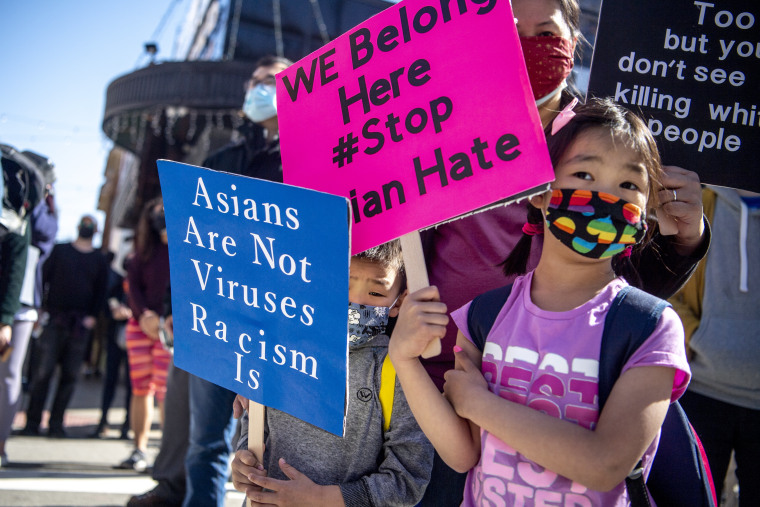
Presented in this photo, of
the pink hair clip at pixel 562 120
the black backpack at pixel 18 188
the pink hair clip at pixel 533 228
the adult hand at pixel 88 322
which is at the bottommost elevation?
the pink hair clip at pixel 533 228

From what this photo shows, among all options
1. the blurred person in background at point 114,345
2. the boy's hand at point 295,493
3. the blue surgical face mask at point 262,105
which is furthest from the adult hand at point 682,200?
the blurred person in background at point 114,345

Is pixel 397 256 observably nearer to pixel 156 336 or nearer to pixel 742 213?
pixel 742 213

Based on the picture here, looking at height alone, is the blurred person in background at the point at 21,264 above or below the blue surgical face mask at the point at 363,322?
above

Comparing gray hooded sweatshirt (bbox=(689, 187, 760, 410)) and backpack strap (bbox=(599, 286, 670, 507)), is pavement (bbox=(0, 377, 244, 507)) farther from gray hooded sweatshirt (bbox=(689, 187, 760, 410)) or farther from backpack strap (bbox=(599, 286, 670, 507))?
backpack strap (bbox=(599, 286, 670, 507))

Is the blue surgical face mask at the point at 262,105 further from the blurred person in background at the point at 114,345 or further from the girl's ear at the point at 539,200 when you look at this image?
the blurred person in background at the point at 114,345

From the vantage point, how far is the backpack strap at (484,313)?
156 cm

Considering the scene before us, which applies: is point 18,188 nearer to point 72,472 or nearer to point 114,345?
point 72,472

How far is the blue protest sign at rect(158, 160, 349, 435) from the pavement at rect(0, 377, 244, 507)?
270 cm

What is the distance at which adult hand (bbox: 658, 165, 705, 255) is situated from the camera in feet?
5.41

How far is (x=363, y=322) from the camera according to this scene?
1.86 metres

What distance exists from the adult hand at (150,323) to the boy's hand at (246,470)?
3306 millimetres

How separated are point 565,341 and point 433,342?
285mm

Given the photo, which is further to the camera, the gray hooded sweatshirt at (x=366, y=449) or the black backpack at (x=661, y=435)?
the gray hooded sweatshirt at (x=366, y=449)

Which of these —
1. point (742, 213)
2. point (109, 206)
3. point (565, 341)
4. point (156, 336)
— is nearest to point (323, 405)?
point (565, 341)
